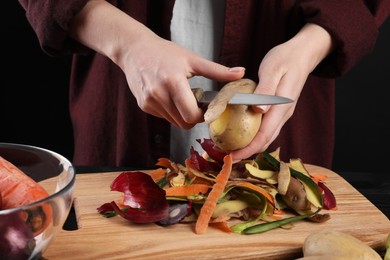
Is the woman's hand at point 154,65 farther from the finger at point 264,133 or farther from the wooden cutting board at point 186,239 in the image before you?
the wooden cutting board at point 186,239

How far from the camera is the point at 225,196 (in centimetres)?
136

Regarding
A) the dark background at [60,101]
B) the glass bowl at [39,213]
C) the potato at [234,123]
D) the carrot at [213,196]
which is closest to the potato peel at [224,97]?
the potato at [234,123]

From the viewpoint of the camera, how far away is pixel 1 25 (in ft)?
8.03

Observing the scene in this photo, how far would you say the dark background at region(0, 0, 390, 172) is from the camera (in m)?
2.49

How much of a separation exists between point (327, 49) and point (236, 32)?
248mm

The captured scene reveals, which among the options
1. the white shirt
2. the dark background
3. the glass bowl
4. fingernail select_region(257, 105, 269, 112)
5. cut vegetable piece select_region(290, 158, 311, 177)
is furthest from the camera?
the dark background

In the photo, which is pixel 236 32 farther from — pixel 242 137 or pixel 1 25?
pixel 1 25

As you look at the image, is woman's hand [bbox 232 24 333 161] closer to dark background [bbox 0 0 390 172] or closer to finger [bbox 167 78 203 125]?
finger [bbox 167 78 203 125]

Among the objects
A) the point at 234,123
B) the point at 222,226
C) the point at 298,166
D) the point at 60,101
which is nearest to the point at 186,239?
the point at 222,226

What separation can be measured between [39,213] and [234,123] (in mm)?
428

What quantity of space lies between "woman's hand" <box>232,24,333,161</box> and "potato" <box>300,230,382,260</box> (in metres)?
0.26

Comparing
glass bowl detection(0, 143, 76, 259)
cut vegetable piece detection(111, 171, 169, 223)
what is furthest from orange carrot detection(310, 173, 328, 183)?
glass bowl detection(0, 143, 76, 259)

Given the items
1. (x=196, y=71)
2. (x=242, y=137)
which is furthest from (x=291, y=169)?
(x=196, y=71)

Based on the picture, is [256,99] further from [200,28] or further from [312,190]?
[200,28]
